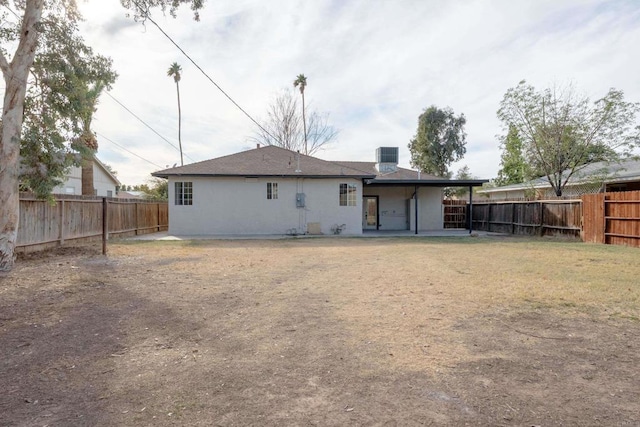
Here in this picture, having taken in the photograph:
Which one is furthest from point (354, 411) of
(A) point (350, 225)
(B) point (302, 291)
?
(A) point (350, 225)

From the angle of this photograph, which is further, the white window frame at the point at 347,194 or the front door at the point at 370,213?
the front door at the point at 370,213

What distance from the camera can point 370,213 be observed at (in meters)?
22.9

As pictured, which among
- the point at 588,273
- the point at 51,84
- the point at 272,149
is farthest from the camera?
the point at 272,149

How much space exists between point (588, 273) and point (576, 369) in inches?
221

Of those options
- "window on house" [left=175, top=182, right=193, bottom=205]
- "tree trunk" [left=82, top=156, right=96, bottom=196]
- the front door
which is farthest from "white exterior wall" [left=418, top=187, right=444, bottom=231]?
"tree trunk" [left=82, top=156, right=96, bottom=196]

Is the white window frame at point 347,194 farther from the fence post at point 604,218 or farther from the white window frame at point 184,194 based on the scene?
the fence post at point 604,218

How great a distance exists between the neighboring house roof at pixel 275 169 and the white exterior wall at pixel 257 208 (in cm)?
43

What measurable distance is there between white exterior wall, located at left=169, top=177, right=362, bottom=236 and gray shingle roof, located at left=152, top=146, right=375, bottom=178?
0.42 metres

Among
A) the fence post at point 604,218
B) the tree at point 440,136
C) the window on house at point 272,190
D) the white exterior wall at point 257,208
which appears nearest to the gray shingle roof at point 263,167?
the white exterior wall at point 257,208

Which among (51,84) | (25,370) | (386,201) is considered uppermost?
(51,84)

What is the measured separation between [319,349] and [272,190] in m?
15.4

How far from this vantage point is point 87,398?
291cm

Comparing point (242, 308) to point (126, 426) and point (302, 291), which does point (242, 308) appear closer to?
point (302, 291)

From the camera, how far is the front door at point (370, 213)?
2277 cm
